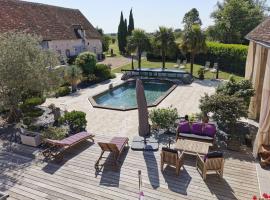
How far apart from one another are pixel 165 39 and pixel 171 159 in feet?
64.0

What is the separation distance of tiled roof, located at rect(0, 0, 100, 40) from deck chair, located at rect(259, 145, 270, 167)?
22427 mm

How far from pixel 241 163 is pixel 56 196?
22.1ft

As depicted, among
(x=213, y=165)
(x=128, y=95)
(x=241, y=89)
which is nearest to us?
(x=213, y=165)

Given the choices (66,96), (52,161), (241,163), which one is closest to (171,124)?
(241,163)

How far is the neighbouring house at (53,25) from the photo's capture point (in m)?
26.6

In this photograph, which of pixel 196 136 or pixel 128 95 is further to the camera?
pixel 128 95

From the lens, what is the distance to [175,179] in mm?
8359

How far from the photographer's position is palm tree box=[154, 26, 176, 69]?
84.1 ft

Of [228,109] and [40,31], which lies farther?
[40,31]

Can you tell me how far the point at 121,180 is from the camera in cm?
842

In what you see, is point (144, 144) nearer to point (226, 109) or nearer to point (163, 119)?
point (163, 119)

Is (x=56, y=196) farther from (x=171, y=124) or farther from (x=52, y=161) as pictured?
(x=171, y=124)

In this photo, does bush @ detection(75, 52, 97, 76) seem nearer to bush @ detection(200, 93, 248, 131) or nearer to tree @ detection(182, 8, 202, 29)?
bush @ detection(200, 93, 248, 131)

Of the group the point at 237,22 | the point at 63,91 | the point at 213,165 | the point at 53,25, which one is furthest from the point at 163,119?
the point at 237,22
